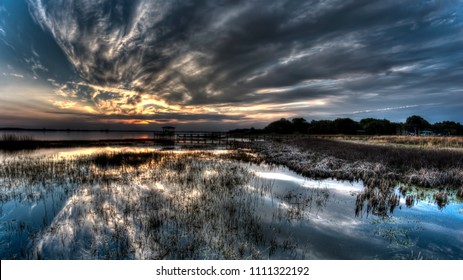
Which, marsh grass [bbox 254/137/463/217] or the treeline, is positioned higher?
the treeline

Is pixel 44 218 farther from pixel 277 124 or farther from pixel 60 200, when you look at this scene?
pixel 277 124

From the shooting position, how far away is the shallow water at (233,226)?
6129 millimetres

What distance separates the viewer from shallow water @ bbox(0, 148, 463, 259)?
613 cm

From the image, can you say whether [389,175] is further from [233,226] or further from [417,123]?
[417,123]

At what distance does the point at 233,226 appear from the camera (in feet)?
24.6

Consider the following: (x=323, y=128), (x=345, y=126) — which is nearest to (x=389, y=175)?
(x=323, y=128)

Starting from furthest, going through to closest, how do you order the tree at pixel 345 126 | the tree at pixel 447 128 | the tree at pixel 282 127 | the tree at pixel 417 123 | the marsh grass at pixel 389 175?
the tree at pixel 282 127 < the tree at pixel 417 123 < the tree at pixel 345 126 < the tree at pixel 447 128 < the marsh grass at pixel 389 175

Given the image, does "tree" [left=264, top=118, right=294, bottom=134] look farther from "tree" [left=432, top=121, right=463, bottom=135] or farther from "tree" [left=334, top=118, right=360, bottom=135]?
"tree" [left=432, top=121, right=463, bottom=135]

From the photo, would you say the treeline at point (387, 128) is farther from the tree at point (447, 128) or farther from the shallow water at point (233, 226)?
the shallow water at point (233, 226)

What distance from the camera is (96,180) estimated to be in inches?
541

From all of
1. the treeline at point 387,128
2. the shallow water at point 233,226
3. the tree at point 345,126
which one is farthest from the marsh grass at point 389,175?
the tree at point 345,126

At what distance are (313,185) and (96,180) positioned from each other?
14.3 meters

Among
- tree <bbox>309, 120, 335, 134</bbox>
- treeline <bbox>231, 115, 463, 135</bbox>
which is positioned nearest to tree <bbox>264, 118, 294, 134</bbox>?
treeline <bbox>231, 115, 463, 135</bbox>
